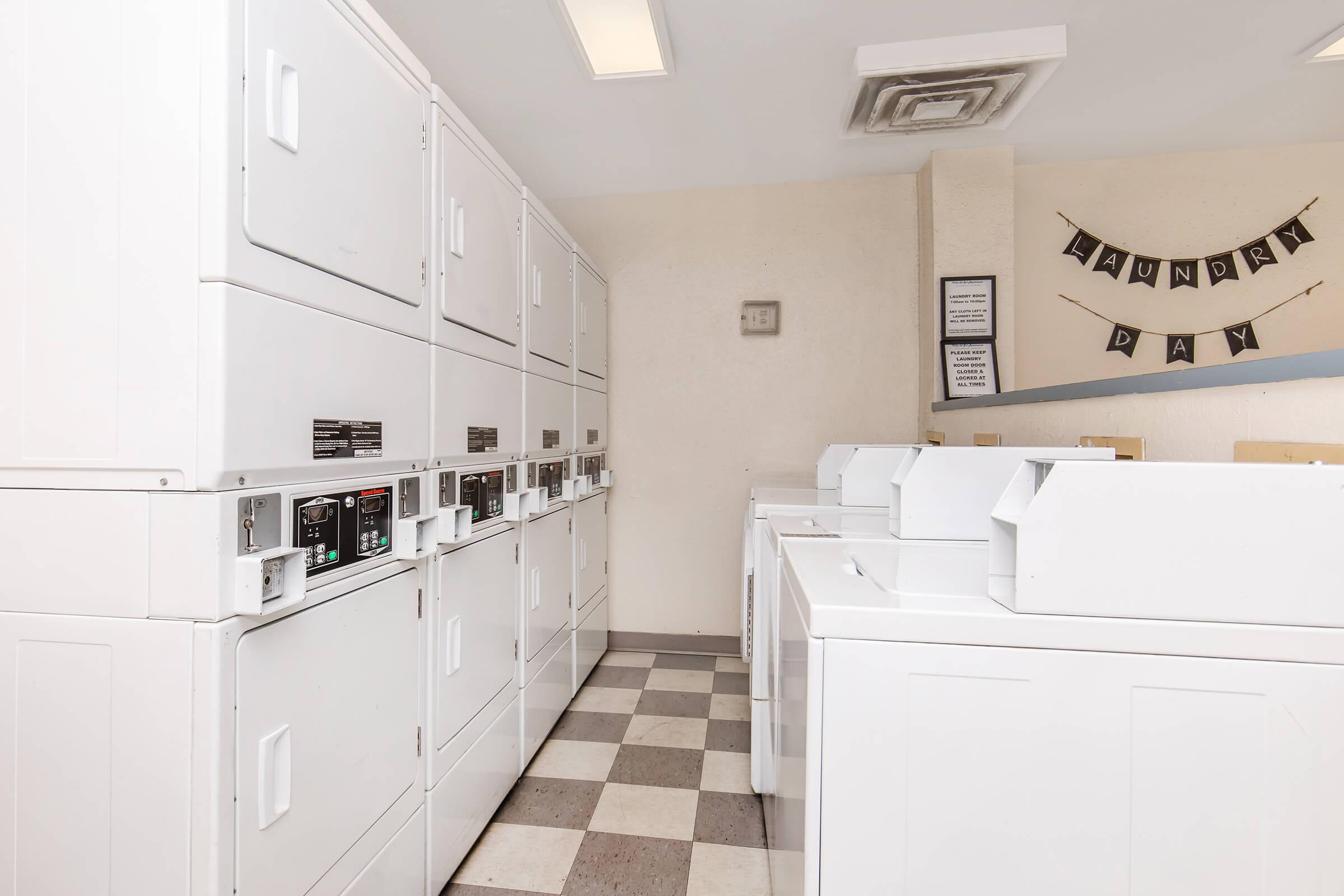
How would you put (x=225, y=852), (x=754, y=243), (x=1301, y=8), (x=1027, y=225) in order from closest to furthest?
(x=225, y=852) < (x=1301, y=8) < (x=1027, y=225) < (x=754, y=243)

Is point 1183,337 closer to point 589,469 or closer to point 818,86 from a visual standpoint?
point 818,86

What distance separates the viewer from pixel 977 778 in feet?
2.34

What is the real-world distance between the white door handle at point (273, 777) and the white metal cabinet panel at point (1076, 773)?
0.82m

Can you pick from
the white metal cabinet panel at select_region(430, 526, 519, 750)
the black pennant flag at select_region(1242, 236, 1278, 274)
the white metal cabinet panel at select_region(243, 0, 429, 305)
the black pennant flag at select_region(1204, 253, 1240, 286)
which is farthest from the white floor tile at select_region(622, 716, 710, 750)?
the black pennant flag at select_region(1242, 236, 1278, 274)

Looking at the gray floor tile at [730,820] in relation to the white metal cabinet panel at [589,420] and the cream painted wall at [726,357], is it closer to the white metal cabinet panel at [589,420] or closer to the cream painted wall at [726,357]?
the cream painted wall at [726,357]

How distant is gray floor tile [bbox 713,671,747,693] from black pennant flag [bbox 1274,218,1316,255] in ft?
10.5

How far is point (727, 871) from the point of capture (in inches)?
63.3

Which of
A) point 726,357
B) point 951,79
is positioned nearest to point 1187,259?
point 951,79

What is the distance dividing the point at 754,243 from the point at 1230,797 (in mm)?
2972

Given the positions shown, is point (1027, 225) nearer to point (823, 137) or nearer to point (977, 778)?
point (823, 137)

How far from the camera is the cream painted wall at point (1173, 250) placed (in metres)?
2.77

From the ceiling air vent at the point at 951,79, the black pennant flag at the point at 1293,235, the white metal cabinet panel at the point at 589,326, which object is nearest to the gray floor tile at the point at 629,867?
the white metal cabinet panel at the point at 589,326

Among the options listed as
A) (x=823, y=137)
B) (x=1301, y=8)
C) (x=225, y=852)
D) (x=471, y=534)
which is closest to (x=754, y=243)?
(x=823, y=137)

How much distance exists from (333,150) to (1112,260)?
131 inches
